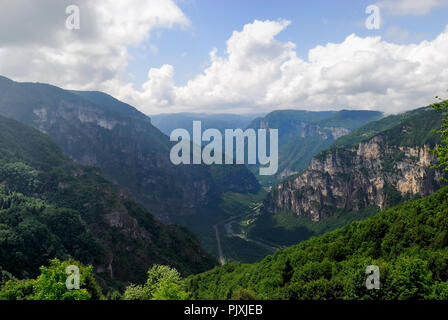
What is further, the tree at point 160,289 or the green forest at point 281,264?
the green forest at point 281,264

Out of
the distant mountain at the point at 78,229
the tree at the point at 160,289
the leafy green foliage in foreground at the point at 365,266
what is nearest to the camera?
the tree at the point at 160,289

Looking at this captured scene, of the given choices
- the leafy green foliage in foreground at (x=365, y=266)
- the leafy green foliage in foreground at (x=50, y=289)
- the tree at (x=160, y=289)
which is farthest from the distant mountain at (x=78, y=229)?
the leafy green foliage in foreground at (x=365, y=266)

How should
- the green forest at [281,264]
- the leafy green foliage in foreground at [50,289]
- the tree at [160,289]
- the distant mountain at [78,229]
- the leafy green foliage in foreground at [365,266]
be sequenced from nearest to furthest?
the tree at [160,289]
the leafy green foliage in foreground at [365,266]
the green forest at [281,264]
the leafy green foliage in foreground at [50,289]
the distant mountain at [78,229]

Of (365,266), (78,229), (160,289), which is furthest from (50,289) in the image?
(78,229)

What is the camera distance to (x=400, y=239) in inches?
2697

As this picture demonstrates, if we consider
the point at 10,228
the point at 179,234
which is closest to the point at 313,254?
the point at 10,228

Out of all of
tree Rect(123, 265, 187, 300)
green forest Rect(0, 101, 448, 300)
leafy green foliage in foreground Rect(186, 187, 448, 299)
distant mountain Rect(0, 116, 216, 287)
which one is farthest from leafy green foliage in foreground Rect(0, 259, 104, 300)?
distant mountain Rect(0, 116, 216, 287)

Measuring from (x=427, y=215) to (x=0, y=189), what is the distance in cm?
17566

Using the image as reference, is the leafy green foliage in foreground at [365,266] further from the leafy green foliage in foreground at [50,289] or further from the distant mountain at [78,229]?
the distant mountain at [78,229]

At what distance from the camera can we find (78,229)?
134250 mm

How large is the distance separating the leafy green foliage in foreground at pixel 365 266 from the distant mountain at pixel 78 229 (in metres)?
56.8

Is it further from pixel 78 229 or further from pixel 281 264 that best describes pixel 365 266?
pixel 78 229

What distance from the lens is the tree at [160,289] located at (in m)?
38.5
